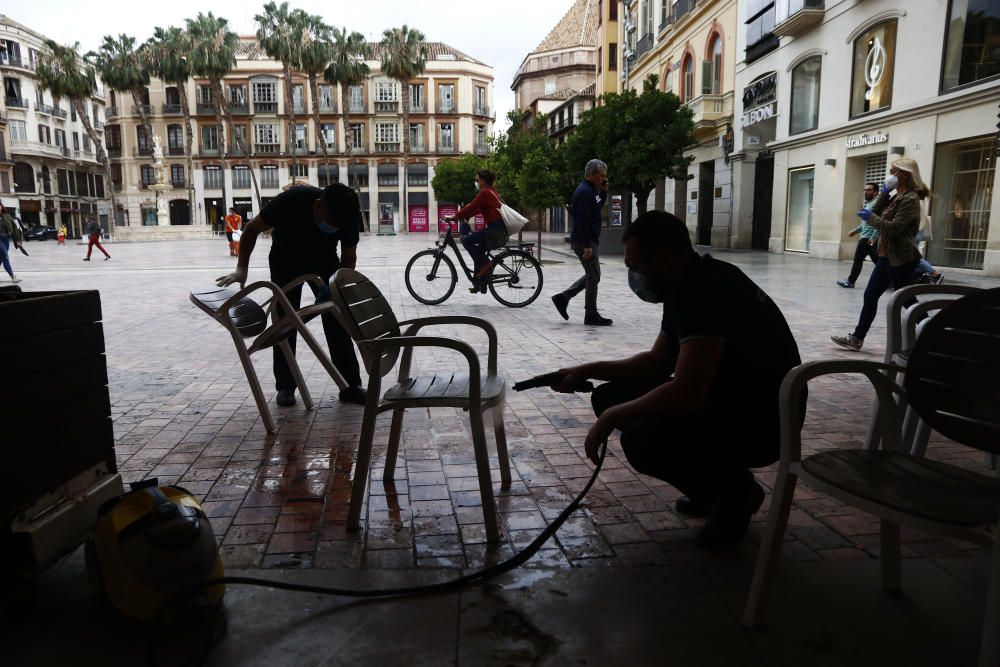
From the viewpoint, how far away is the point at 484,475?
113 inches

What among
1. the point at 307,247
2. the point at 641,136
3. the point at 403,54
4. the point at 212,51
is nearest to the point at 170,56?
the point at 212,51

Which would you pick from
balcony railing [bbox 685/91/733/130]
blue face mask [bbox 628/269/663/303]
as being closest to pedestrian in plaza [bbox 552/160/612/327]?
blue face mask [bbox 628/269/663/303]

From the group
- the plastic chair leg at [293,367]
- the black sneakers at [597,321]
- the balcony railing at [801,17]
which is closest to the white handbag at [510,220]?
the black sneakers at [597,321]

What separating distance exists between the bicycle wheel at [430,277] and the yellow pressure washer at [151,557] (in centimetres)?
827

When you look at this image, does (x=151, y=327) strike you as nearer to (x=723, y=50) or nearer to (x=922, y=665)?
(x=922, y=665)

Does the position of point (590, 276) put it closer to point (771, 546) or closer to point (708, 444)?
point (708, 444)

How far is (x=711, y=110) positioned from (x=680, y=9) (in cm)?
598

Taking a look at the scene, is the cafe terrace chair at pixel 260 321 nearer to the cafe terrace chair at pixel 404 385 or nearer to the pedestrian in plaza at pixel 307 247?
the pedestrian in plaza at pixel 307 247

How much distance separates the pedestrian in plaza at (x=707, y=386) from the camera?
2426mm

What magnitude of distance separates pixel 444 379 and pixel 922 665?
6.92ft

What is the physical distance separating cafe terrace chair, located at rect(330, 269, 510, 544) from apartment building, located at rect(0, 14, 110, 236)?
66830mm

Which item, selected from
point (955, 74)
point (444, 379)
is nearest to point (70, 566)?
point (444, 379)

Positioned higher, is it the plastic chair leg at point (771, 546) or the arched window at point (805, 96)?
the arched window at point (805, 96)

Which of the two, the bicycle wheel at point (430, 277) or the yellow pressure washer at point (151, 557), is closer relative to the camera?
the yellow pressure washer at point (151, 557)
